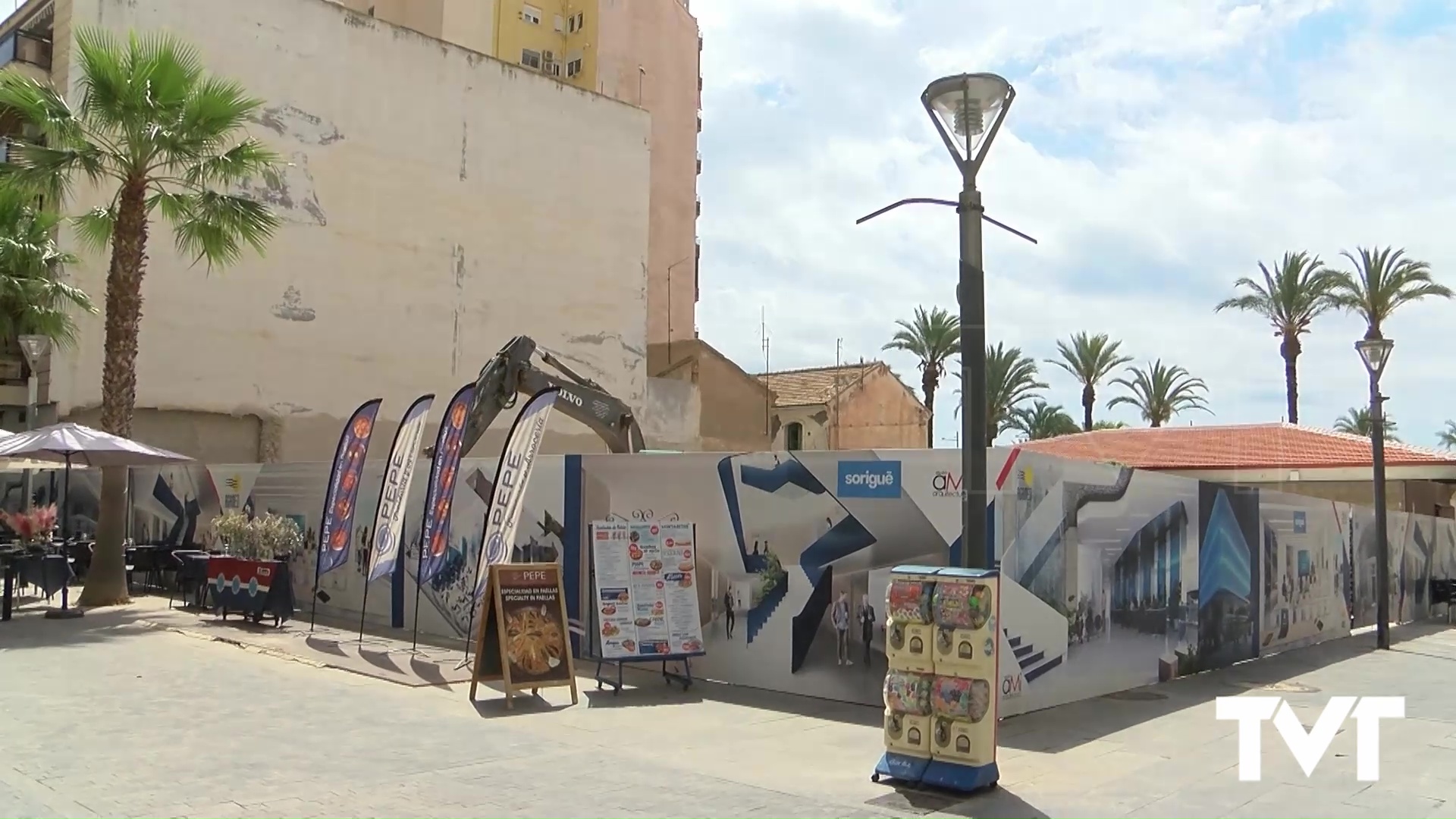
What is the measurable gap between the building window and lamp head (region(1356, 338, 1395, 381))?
36.4 m

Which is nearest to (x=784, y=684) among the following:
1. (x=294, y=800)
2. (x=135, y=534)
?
(x=294, y=800)

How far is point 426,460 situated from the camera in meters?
19.3

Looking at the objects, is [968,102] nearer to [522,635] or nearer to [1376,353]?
[522,635]

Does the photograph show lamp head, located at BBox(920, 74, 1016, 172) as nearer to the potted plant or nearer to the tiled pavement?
the tiled pavement

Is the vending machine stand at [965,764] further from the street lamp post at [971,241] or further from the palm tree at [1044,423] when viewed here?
the palm tree at [1044,423]

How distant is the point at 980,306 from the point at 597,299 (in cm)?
3479

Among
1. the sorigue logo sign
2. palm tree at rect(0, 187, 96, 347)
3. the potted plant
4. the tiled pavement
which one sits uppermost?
palm tree at rect(0, 187, 96, 347)

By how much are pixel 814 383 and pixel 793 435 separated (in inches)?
155

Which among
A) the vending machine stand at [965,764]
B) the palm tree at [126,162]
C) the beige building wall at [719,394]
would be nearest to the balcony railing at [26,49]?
the palm tree at [126,162]

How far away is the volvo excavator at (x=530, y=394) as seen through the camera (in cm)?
1561

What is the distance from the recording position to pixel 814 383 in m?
57.7

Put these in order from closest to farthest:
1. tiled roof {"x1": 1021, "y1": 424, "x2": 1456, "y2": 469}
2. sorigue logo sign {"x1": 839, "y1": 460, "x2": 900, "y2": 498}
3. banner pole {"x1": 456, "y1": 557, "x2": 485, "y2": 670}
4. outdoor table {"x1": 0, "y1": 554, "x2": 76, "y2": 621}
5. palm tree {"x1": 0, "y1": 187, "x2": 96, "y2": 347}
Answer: sorigue logo sign {"x1": 839, "y1": 460, "x2": 900, "y2": 498}, banner pole {"x1": 456, "y1": 557, "x2": 485, "y2": 670}, outdoor table {"x1": 0, "y1": 554, "x2": 76, "y2": 621}, palm tree {"x1": 0, "y1": 187, "x2": 96, "y2": 347}, tiled roof {"x1": 1021, "y1": 424, "x2": 1456, "y2": 469}

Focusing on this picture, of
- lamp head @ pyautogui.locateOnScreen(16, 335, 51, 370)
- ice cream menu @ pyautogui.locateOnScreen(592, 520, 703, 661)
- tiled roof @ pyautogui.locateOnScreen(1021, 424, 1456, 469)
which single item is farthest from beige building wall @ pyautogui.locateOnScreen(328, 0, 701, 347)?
ice cream menu @ pyautogui.locateOnScreen(592, 520, 703, 661)

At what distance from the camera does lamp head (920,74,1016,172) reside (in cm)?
795
